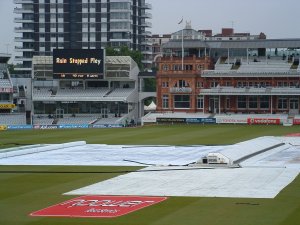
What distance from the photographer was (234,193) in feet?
105

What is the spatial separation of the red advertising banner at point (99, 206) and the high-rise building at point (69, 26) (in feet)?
393

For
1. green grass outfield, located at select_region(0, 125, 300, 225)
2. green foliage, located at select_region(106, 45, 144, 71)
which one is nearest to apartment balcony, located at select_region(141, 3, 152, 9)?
green foliage, located at select_region(106, 45, 144, 71)

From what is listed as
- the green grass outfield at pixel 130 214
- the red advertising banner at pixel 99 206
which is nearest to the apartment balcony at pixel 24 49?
the green grass outfield at pixel 130 214

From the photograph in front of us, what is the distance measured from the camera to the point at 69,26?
6019 inches

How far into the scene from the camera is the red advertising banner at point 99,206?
2755 centimetres

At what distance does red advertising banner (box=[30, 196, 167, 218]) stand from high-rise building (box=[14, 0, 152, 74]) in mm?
119865

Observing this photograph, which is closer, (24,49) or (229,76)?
(229,76)

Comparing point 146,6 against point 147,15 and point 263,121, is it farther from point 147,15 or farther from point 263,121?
point 263,121

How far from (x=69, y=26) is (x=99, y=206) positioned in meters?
127

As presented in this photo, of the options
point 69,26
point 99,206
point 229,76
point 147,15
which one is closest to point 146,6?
point 147,15

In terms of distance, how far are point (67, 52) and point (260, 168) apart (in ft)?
214

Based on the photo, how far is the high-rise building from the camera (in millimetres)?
150250

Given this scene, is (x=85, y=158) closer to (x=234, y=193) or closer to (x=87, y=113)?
(x=234, y=193)

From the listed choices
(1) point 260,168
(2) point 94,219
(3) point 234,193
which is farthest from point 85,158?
(2) point 94,219
